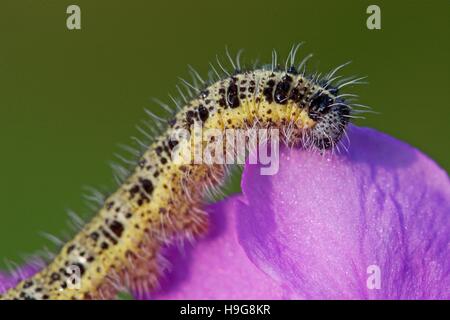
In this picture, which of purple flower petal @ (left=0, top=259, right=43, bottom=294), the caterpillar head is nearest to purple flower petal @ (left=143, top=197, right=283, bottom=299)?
the caterpillar head

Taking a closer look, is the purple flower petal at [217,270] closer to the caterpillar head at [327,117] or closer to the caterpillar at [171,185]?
the caterpillar at [171,185]

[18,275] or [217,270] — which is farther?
[18,275]

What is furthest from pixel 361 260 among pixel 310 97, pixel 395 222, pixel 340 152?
pixel 310 97

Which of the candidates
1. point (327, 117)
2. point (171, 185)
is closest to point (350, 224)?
point (327, 117)

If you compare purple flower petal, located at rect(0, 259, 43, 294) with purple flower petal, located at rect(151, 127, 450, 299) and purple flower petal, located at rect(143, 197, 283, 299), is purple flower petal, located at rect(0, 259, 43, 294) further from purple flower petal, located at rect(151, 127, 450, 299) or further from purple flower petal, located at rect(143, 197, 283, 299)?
purple flower petal, located at rect(151, 127, 450, 299)

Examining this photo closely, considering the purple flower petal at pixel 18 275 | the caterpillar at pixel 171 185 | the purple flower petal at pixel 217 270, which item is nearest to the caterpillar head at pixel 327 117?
the caterpillar at pixel 171 185

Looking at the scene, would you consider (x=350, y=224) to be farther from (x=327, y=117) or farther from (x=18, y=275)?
(x=18, y=275)
